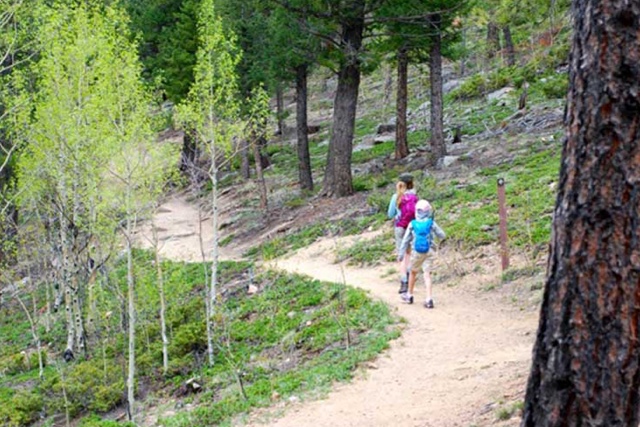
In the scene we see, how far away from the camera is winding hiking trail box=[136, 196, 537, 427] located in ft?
22.5

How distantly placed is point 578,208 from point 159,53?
32173mm

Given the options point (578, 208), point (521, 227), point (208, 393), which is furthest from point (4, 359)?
point (578, 208)

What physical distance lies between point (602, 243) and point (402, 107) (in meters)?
20.8

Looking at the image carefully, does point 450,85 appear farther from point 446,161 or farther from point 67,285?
point 67,285

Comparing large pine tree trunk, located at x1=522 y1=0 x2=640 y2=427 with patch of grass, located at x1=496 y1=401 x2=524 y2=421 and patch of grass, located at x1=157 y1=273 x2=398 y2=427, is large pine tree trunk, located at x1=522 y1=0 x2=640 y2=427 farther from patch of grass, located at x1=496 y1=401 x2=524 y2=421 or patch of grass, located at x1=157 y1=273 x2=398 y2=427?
patch of grass, located at x1=157 y1=273 x2=398 y2=427

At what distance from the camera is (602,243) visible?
3.17 metres

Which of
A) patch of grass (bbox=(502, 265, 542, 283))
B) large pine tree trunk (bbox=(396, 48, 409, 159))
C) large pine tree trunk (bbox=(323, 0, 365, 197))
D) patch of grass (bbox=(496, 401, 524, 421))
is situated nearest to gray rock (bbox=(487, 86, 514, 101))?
large pine tree trunk (bbox=(396, 48, 409, 159))

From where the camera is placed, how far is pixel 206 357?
13086mm

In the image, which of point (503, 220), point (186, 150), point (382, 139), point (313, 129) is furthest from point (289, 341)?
point (313, 129)

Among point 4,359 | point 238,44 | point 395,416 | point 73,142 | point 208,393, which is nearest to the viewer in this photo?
point 395,416

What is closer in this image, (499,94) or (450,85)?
(499,94)

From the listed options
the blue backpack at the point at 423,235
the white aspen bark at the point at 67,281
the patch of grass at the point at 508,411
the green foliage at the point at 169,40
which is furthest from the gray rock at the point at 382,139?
the patch of grass at the point at 508,411

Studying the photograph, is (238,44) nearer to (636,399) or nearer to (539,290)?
(539,290)

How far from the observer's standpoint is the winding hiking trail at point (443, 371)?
6.85 meters
